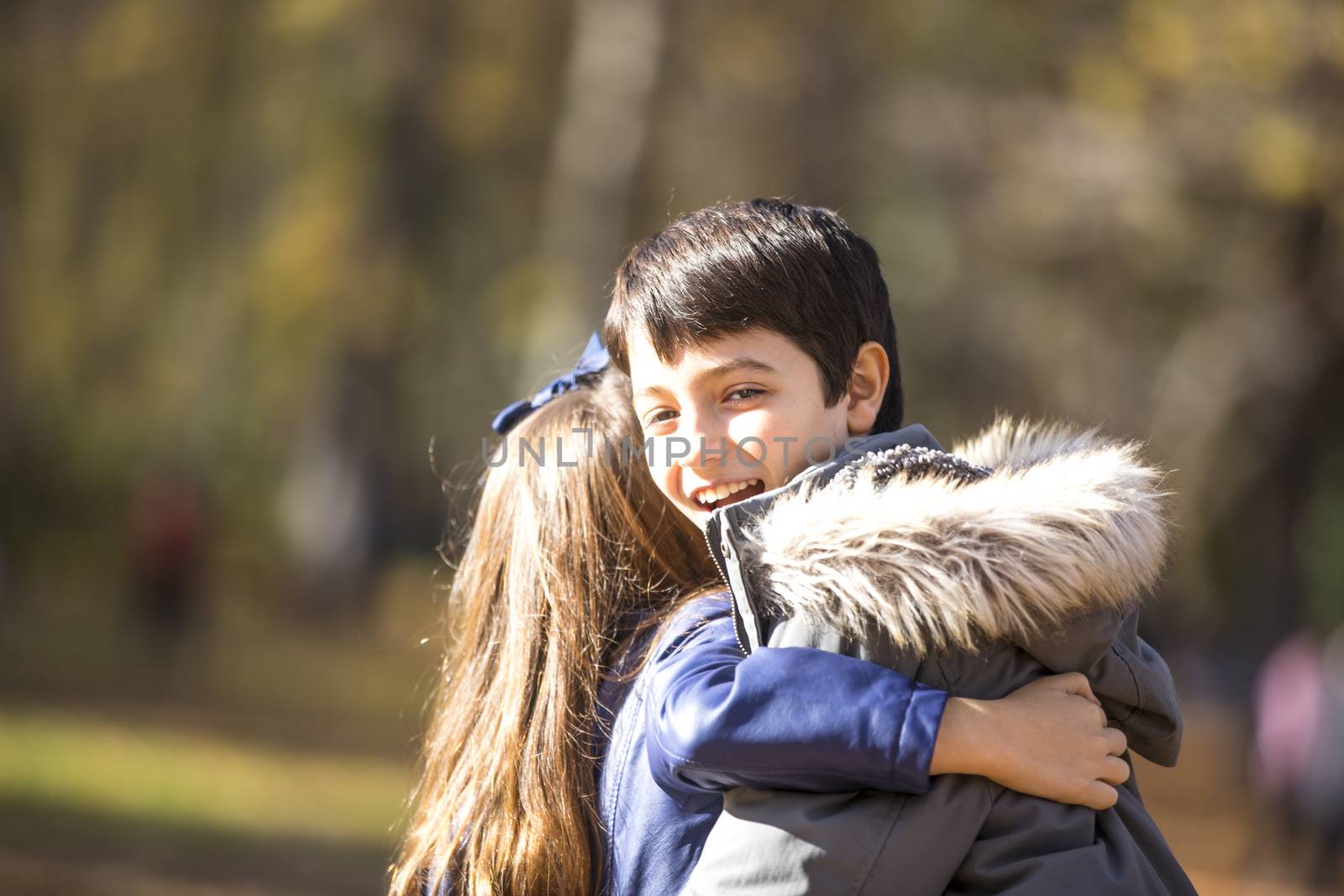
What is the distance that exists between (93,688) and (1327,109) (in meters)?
12.2

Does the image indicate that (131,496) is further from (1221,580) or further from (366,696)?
(1221,580)

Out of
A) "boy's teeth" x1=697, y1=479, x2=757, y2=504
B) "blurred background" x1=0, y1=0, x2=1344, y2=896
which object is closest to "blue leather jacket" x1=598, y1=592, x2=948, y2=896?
"boy's teeth" x1=697, y1=479, x2=757, y2=504

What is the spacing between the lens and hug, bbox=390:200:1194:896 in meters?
1.49

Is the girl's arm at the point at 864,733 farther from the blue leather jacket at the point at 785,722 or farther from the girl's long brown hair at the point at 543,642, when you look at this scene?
the girl's long brown hair at the point at 543,642

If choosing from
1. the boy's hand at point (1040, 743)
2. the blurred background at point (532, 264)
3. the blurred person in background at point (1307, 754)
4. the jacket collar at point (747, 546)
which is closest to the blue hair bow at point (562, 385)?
the jacket collar at point (747, 546)

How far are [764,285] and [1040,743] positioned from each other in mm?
697

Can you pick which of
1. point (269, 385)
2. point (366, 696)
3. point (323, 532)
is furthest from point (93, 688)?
point (323, 532)

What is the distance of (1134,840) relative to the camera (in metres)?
1.64

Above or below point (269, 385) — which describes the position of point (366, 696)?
below

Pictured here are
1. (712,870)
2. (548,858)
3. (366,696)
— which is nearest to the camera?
(712,870)

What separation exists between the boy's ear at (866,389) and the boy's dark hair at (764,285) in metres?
0.03

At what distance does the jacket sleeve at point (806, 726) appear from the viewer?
1458 millimetres

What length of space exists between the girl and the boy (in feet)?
0.16

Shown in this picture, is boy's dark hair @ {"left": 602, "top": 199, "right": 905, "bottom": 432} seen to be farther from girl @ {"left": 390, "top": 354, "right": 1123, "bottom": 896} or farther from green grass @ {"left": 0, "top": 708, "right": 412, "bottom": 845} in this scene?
green grass @ {"left": 0, "top": 708, "right": 412, "bottom": 845}
